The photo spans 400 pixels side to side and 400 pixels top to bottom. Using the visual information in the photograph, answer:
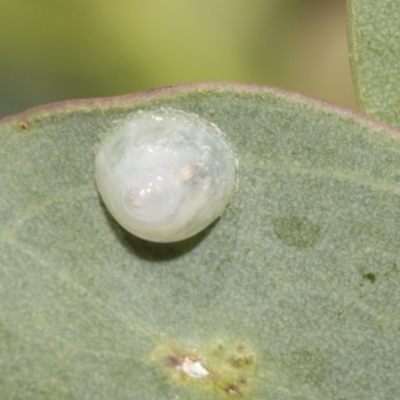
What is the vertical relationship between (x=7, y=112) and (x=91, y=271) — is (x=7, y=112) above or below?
above

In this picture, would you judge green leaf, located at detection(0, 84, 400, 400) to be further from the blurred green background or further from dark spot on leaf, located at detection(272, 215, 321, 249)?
the blurred green background

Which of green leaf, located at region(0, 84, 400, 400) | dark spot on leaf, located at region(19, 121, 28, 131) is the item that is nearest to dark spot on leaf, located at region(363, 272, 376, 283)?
green leaf, located at region(0, 84, 400, 400)

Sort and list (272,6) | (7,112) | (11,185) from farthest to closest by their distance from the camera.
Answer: (272,6), (7,112), (11,185)

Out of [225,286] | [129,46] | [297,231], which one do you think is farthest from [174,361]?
[129,46]

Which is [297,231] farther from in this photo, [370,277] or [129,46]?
[129,46]

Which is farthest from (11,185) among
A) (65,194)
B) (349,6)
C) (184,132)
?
(349,6)

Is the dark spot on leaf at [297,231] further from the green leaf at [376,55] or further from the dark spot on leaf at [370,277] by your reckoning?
the green leaf at [376,55]

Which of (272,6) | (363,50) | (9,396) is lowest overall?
(9,396)

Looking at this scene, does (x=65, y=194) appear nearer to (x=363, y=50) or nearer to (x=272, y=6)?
(x=363, y=50)
